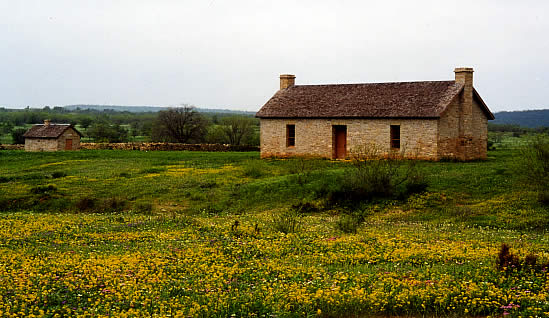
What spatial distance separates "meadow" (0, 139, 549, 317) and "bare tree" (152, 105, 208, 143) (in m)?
47.9

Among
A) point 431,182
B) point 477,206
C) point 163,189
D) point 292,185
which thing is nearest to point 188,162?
point 163,189

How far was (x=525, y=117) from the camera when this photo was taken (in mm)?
165375

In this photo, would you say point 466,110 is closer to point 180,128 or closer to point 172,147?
point 172,147

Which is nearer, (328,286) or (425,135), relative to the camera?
(328,286)

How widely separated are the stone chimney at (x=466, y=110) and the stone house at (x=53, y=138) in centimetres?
3636

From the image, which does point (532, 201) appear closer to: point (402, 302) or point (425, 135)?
point (425, 135)

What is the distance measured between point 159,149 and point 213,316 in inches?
1990

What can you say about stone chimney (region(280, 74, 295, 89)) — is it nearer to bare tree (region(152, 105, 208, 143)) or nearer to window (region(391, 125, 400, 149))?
window (region(391, 125, 400, 149))

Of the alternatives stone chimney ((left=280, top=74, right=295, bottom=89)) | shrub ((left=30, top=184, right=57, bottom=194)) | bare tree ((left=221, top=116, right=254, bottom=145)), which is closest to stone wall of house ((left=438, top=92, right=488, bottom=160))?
stone chimney ((left=280, top=74, right=295, bottom=89))

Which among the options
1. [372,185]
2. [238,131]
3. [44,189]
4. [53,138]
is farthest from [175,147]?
[372,185]

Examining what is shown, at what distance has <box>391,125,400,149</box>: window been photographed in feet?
129

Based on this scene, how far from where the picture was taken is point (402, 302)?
381 inches

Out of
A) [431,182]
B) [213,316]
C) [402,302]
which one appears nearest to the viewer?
[213,316]

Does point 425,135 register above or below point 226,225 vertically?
above
